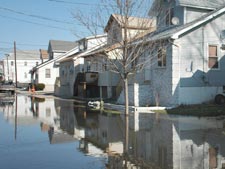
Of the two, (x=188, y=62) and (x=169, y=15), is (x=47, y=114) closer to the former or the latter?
(x=188, y=62)

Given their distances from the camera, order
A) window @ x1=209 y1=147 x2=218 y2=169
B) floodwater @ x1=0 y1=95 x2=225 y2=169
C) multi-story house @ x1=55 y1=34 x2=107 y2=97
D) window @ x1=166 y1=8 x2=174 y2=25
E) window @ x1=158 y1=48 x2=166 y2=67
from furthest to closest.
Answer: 1. multi-story house @ x1=55 y1=34 x2=107 y2=97
2. window @ x1=166 y1=8 x2=174 y2=25
3. window @ x1=158 y1=48 x2=166 y2=67
4. floodwater @ x1=0 y1=95 x2=225 y2=169
5. window @ x1=209 y1=147 x2=218 y2=169

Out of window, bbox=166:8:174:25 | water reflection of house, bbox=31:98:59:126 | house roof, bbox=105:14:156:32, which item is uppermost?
window, bbox=166:8:174:25

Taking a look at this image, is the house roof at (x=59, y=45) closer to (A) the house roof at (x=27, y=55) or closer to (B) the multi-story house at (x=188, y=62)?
(A) the house roof at (x=27, y=55)

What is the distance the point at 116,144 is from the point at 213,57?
1394 centimetres

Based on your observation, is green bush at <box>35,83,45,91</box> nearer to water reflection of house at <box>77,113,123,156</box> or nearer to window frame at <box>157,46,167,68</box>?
window frame at <box>157,46,167,68</box>

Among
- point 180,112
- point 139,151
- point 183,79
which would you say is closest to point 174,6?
point 183,79

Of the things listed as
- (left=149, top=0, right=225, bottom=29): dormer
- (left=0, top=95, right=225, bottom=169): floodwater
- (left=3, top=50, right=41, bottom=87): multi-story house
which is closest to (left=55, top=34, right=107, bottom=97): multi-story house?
(left=149, top=0, right=225, bottom=29): dormer

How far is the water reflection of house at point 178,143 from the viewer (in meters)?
8.60

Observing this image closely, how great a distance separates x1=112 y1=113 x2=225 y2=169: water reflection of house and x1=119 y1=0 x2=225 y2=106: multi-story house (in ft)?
17.6

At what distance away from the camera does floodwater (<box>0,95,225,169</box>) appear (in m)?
8.60

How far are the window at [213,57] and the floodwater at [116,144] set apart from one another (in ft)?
21.9

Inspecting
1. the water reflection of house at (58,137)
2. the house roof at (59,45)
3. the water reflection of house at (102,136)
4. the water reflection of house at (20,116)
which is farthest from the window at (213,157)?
the house roof at (59,45)

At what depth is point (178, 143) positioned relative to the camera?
10859 mm

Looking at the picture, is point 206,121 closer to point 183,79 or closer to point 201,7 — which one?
point 183,79
